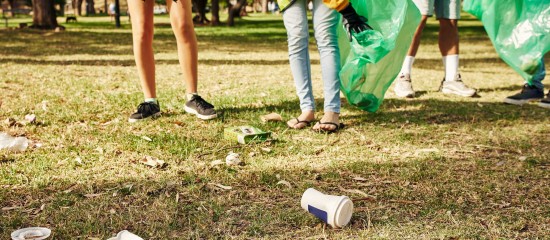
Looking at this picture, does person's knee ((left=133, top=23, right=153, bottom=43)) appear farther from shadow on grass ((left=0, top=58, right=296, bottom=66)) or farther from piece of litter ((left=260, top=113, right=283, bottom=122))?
shadow on grass ((left=0, top=58, right=296, bottom=66))

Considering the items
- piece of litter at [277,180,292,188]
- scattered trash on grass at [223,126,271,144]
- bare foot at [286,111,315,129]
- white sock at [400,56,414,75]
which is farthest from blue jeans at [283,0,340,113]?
white sock at [400,56,414,75]

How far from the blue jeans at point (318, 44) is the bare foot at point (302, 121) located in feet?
0.51

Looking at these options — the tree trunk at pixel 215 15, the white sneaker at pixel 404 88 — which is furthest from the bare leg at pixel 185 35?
the tree trunk at pixel 215 15

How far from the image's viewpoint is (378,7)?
12.7 feet

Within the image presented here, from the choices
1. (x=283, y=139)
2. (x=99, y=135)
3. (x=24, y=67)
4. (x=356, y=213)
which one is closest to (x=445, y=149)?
(x=283, y=139)

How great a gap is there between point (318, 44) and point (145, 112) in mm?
1290

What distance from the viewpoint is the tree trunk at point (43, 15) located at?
17484 millimetres

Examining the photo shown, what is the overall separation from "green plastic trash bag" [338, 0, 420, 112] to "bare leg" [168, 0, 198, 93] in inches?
40.1

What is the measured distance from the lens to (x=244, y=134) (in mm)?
3502

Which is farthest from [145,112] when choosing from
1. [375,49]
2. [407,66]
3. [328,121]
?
[407,66]

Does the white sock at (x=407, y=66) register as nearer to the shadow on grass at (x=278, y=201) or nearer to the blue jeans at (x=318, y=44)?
the blue jeans at (x=318, y=44)

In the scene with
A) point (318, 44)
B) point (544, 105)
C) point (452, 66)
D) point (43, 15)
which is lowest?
point (544, 105)

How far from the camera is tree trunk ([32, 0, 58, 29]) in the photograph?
17.5m

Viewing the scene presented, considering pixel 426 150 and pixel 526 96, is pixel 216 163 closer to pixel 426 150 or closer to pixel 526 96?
pixel 426 150
